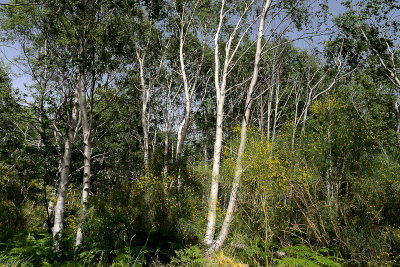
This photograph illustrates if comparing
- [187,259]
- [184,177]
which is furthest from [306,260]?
[184,177]

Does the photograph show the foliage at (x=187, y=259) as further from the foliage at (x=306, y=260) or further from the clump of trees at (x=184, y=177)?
the foliage at (x=306, y=260)

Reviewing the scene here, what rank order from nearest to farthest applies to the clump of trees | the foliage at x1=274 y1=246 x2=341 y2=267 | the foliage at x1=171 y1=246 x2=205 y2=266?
1. the foliage at x1=274 y1=246 x2=341 y2=267
2. the foliage at x1=171 y1=246 x2=205 y2=266
3. the clump of trees

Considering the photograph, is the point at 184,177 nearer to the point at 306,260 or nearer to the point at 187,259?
the point at 187,259

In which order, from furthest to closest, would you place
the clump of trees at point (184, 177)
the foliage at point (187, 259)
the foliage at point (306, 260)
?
the clump of trees at point (184, 177) → the foliage at point (187, 259) → the foliage at point (306, 260)

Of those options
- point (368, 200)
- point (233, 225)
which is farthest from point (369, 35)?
point (233, 225)

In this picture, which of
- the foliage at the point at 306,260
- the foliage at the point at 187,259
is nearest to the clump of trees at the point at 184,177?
the foliage at the point at 187,259

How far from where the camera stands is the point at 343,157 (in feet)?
26.3

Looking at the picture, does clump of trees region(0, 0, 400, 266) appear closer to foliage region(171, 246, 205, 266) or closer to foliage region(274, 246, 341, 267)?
foliage region(171, 246, 205, 266)

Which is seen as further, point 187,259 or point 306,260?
point 187,259

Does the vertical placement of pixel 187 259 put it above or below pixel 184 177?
below

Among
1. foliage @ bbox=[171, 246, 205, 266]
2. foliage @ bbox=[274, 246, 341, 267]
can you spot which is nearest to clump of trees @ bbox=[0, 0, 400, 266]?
foliage @ bbox=[171, 246, 205, 266]

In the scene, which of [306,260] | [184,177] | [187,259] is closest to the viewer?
[306,260]

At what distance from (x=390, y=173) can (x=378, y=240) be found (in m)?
2.88

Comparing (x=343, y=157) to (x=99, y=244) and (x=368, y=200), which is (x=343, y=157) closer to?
(x=368, y=200)
